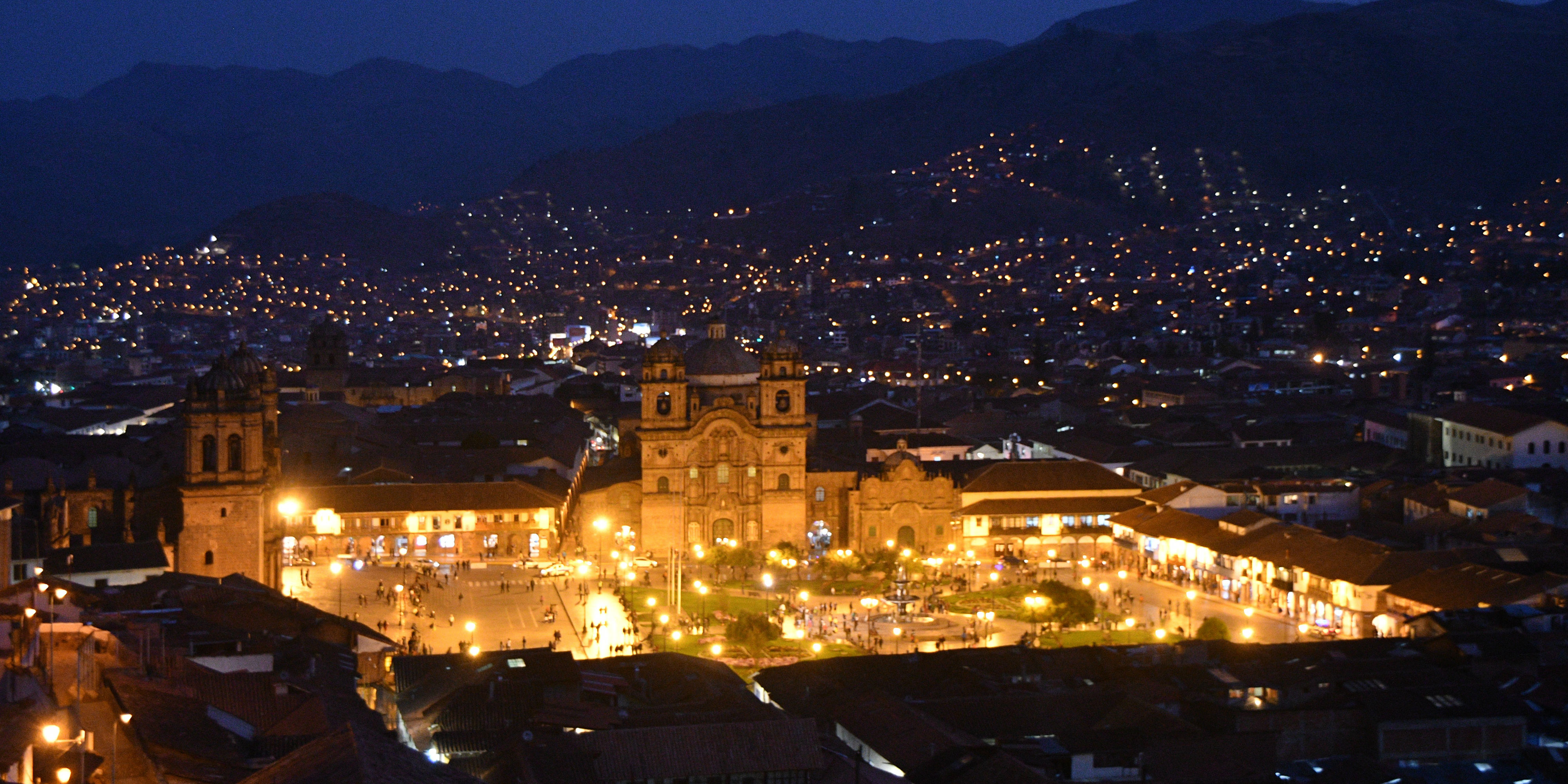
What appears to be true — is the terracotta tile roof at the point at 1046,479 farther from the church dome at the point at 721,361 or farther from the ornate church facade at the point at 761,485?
the church dome at the point at 721,361

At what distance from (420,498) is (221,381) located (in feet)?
43.4

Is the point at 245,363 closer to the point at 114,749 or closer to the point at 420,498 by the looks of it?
the point at 420,498

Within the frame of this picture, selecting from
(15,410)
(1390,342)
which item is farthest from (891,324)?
(15,410)

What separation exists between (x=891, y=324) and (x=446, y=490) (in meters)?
97.2

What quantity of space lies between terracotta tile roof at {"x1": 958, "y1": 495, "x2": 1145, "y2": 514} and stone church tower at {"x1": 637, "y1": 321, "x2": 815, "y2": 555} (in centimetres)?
489

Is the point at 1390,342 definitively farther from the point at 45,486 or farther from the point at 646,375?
the point at 45,486

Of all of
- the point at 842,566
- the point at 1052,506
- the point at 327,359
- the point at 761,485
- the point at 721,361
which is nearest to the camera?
the point at 842,566

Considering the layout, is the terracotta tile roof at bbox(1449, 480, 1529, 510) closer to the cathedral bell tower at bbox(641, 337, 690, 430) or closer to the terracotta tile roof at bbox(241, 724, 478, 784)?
the cathedral bell tower at bbox(641, 337, 690, 430)

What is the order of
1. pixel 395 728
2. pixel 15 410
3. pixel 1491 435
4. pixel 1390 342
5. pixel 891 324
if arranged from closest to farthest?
pixel 395 728, pixel 1491 435, pixel 15 410, pixel 1390 342, pixel 891 324

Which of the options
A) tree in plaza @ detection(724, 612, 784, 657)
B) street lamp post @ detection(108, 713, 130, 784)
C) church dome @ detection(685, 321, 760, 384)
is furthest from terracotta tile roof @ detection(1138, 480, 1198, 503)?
street lamp post @ detection(108, 713, 130, 784)

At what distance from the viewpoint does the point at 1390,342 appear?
105m

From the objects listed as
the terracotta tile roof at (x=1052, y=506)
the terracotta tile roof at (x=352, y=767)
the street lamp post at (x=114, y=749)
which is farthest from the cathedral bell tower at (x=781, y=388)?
the terracotta tile roof at (x=352, y=767)

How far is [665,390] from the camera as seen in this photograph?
5062cm

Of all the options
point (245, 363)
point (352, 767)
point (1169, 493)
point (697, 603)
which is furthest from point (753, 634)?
point (352, 767)
